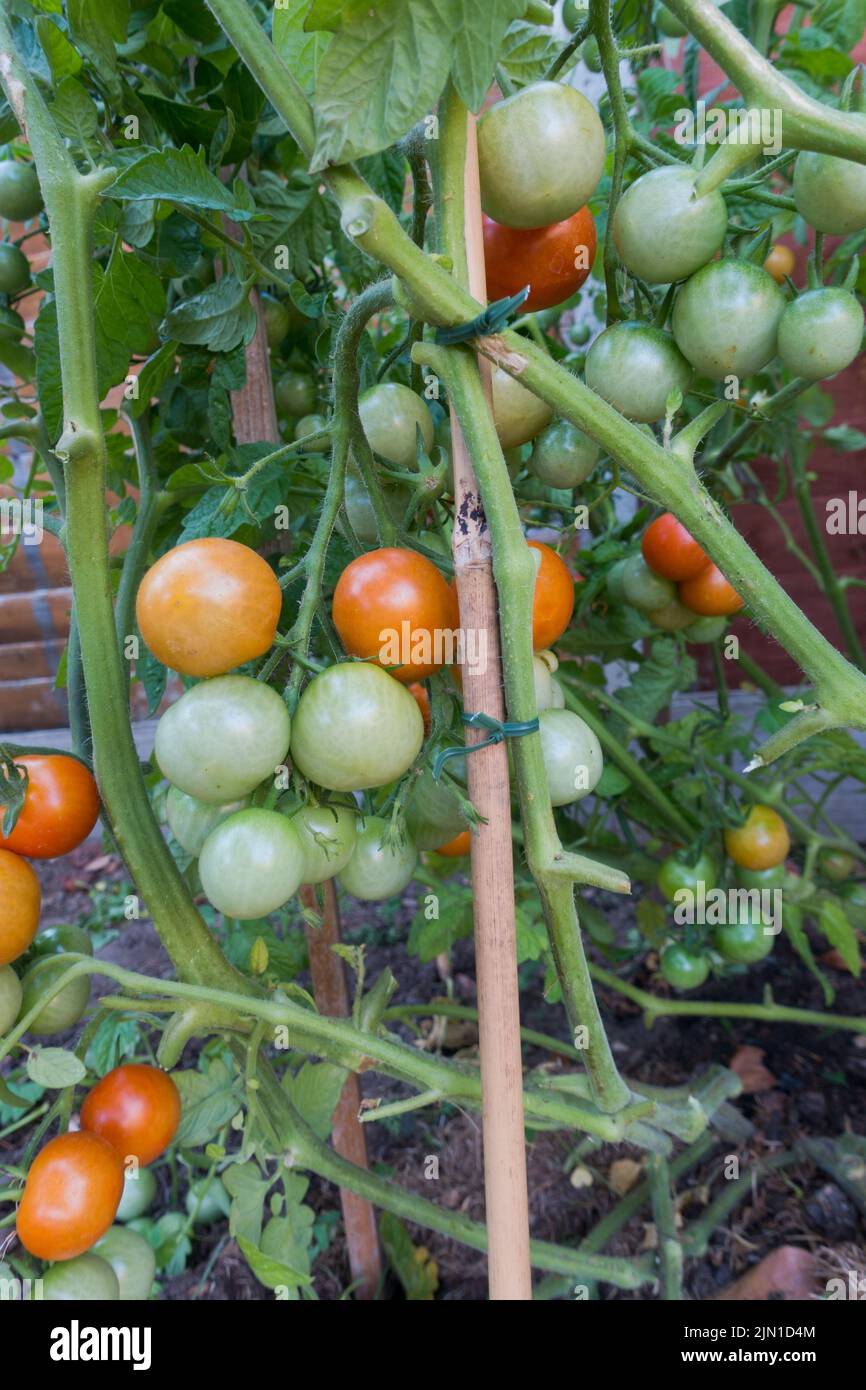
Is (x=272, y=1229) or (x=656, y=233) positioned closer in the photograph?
(x=656, y=233)

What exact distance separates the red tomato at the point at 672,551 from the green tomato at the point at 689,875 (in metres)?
0.36

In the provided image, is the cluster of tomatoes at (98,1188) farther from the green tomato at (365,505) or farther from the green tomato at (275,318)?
the green tomato at (275,318)

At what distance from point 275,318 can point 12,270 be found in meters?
0.23

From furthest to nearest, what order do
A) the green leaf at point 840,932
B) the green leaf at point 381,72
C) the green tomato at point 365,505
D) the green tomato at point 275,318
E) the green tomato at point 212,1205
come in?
the green tomato at point 212,1205 → the green leaf at point 840,932 → the green tomato at point 275,318 → the green tomato at point 365,505 → the green leaf at point 381,72

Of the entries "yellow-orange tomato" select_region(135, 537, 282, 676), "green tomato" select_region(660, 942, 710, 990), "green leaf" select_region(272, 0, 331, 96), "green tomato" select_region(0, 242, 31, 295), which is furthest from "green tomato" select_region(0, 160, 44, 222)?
"green tomato" select_region(660, 942, 710, 990)

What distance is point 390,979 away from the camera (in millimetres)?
683

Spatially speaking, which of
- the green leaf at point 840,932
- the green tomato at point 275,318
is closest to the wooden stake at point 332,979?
the green tomato at point 275,318

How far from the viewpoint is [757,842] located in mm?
970

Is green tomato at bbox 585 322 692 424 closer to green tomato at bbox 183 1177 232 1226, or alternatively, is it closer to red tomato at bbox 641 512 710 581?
red tomato at bbox 641 512 710 581

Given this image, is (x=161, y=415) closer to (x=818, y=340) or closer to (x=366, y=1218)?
(x=818, y=340)

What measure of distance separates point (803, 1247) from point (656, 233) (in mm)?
1062

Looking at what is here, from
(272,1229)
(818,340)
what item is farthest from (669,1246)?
(818,340)

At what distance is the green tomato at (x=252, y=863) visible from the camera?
0.48 meters

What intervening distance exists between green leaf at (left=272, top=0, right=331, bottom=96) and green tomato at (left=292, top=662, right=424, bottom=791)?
0.33 metres
